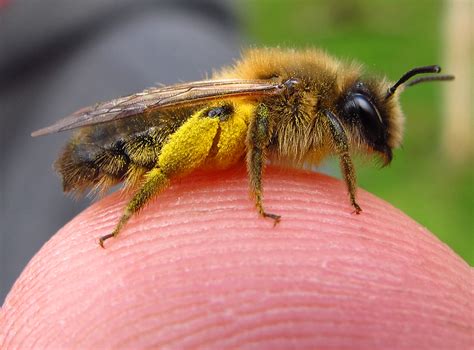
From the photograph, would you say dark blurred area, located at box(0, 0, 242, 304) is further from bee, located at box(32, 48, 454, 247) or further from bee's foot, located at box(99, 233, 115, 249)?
bee's foot, located at box(99, 233, 115, 249)

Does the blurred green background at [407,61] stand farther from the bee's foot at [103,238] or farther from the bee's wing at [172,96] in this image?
the bee's foot at [103,238]

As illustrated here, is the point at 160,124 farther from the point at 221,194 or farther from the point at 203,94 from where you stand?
the point at 221,194

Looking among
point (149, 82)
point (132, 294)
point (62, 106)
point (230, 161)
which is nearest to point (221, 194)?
point (230, 161)

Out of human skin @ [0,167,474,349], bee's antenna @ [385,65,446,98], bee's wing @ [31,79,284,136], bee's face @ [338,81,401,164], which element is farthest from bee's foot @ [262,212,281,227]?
bee's antenna @ [385,65,446,98]

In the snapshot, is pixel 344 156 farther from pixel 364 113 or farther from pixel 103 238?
pixel 103 238

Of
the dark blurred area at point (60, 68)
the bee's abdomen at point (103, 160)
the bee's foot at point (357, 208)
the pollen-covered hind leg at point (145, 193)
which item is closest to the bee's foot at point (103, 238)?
the pollen-covered hind leg at point (145, 193)

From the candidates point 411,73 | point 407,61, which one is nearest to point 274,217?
point 411,73
